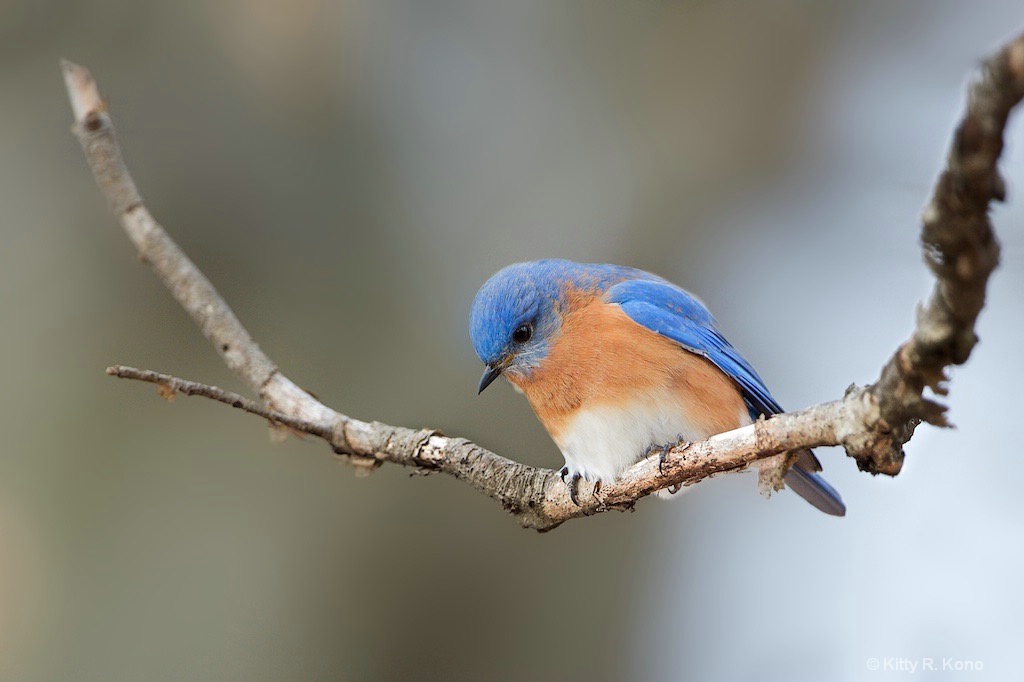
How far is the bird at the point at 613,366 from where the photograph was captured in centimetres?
280

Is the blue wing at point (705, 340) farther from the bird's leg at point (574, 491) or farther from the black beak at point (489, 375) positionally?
the bird's leg at point (574, 491)

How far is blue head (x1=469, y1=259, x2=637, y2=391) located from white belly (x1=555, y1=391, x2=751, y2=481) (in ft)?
1.29

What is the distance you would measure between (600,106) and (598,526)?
7.10 feet

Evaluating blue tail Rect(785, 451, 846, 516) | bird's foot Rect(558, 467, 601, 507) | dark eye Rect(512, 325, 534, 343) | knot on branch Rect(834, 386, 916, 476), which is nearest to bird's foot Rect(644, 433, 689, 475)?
bird's foot Rect(558, 467, 601, 507)

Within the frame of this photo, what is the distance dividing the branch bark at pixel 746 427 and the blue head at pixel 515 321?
0.64 metres

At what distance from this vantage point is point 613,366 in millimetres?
2939

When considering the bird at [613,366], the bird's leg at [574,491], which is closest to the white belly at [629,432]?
the bird at [613,366]

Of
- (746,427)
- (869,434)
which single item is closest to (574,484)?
(746,427)

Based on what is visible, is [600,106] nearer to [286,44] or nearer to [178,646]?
[286,44]

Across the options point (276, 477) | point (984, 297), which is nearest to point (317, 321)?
point (276, 477)

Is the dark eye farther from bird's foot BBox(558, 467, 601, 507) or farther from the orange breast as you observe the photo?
bird's foot BBox(558, 467, 601, 507)

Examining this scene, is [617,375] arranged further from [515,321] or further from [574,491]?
[574,491]

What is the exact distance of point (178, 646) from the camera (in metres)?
3.81

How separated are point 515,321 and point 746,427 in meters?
1.44
